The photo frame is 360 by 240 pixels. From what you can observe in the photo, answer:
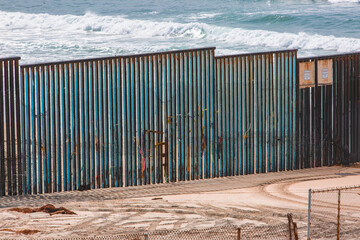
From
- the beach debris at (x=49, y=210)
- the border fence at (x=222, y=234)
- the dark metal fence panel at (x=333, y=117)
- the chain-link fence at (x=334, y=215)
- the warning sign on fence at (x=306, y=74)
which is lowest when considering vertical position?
the chain-link fence at (x=334, y=215)

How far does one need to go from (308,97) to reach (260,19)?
34.2m

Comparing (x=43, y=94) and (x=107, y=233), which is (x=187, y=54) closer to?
(x=43, y=94)

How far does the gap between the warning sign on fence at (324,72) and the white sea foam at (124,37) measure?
1997cm

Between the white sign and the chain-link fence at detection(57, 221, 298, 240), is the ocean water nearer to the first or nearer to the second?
the white sign

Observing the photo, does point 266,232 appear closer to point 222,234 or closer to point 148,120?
point 222,234

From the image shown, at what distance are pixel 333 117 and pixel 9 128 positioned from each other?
781 cm

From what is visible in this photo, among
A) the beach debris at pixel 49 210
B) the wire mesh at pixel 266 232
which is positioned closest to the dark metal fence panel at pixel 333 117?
the wire mesh at pixel 266 232

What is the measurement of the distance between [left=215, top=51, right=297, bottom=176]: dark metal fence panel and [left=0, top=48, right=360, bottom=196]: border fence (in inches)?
0.9

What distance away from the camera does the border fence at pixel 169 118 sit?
42.8 feet

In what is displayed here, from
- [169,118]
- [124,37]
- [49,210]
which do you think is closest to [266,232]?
[49,210]

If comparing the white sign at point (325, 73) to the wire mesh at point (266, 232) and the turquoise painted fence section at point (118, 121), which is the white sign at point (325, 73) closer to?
the turquoise painted fence section at point (118, 121)

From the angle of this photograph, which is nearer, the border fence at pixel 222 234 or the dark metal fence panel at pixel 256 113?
the border fence at pixel 222 234

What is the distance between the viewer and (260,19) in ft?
160

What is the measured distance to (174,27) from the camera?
1801 inches
